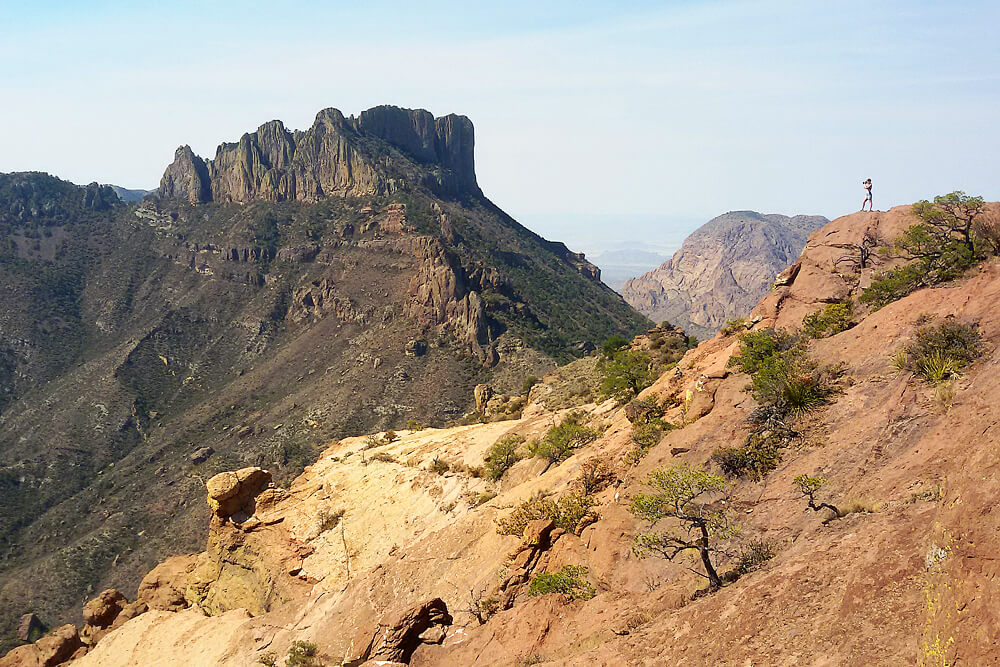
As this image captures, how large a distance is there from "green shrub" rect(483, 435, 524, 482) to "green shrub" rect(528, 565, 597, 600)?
11731 mm

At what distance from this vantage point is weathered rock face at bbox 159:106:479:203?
155925 millimetres

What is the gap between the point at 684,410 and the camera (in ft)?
67.3

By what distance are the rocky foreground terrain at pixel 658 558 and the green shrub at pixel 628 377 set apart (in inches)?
66.7

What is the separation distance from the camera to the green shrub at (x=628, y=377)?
32.4m

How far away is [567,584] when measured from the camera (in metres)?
15.0

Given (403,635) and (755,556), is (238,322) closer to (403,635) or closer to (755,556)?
(403,635)

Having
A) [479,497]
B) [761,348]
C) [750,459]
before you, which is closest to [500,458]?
[479,497]

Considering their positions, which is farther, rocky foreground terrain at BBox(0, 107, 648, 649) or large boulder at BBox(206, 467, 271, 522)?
rocky foreground terrain at BBox(0, 107, 648, 649)

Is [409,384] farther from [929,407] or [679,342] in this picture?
[929,407]

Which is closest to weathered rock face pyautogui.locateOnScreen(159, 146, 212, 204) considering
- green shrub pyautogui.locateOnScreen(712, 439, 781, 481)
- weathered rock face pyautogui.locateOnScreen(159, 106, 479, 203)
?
weathered rock face pyautogui.locateOnScreen(159, 106, 479, 203)

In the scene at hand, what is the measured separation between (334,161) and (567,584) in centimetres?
15715

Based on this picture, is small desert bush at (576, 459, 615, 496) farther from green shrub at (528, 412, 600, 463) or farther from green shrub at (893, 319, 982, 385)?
green shrub at (893, 319, 982, 385)

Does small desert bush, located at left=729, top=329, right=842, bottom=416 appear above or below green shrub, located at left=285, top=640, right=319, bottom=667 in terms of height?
above

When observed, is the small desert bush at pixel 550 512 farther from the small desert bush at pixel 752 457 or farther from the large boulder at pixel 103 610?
the large boulder at pixel 103 610
